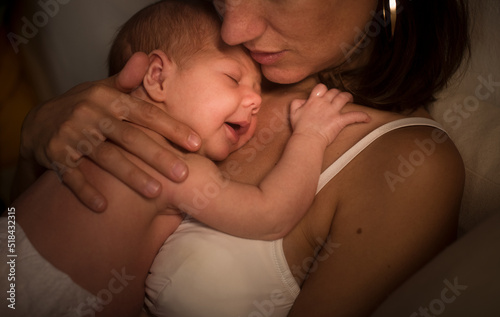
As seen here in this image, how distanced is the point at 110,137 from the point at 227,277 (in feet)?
1.36

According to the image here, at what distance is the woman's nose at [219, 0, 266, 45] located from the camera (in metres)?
0.89

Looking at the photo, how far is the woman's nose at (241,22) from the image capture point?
890mm

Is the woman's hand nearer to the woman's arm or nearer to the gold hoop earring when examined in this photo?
the woman's arm

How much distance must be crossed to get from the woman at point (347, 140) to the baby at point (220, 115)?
43 millimetres

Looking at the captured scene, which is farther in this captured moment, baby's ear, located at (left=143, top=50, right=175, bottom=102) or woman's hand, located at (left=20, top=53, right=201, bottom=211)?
baby's ear, located at (left=143, top=50, right=175, bottom=102)

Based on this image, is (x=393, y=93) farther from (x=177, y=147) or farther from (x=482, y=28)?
(x=177, y=147)

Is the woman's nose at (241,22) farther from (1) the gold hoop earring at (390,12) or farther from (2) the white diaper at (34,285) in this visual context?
(2) the white diaper at (34,285)

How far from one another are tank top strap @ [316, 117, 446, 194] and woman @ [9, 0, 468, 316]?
0.04ft

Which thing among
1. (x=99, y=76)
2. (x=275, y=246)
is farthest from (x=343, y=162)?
(x=99, y=76)

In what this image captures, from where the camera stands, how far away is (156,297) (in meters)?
0.91

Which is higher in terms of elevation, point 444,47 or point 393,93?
point 444,47

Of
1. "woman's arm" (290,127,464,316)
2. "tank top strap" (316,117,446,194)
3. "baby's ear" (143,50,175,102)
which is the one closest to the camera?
"woman's arm" (290,127,464,316)

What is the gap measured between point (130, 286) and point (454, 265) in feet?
2.23

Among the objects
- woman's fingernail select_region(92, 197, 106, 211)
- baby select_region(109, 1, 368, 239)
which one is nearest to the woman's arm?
baby select_region(109, 1, 368, 239)
